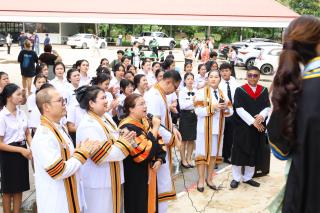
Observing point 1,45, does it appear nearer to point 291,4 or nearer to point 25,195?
point 291,4

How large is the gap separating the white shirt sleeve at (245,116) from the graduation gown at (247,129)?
2.5 inches

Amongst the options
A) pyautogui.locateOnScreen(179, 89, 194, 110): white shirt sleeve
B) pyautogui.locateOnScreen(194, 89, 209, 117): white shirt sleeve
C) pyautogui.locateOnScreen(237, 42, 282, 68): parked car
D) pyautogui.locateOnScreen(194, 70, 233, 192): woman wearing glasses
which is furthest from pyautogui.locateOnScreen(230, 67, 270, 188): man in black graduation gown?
pyautogui.locateOnScreen(237, 42, 282, 68): parked car

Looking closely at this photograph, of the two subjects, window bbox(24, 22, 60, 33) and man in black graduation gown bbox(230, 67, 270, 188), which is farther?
window bbox(24, 22, 60, 33)

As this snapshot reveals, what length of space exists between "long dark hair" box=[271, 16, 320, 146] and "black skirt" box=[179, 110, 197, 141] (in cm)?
450

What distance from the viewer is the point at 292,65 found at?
176 centimetres

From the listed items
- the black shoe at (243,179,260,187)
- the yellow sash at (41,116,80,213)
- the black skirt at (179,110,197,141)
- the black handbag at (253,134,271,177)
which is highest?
the yellow sash at (41,116,80,213)

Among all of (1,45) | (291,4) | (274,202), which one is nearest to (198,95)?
(274,202)

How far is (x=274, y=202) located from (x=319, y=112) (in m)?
0.61

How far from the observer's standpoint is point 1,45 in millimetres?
32312

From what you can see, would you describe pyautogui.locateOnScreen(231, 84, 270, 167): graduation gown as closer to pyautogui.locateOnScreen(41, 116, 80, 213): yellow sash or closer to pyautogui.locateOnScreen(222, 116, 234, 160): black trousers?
pyautogui.locateOnScreen(222, 116, 234, 160): black trousers

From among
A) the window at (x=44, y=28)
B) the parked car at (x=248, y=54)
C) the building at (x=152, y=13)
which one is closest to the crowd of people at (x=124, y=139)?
the building at (x=152, y=13)

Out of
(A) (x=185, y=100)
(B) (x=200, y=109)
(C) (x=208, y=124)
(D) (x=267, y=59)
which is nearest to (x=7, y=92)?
(B) (x=200, y=109)

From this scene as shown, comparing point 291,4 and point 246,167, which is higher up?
point 291,4

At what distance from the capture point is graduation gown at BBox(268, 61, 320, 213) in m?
1.70
